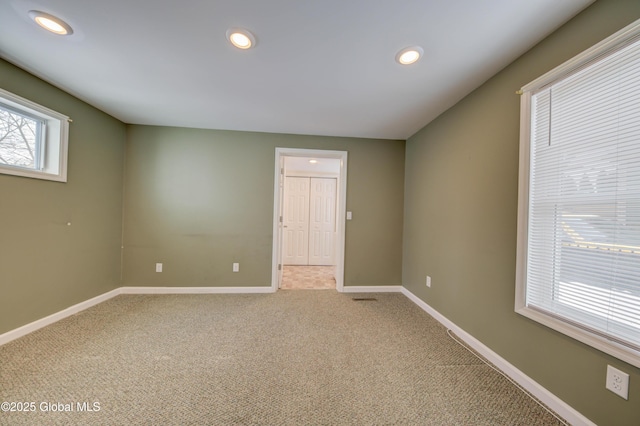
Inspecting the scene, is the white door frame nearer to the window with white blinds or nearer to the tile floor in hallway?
the tile floor in hallway

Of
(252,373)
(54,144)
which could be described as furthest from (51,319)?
(252,373)

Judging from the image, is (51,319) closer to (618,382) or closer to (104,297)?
(104,297)

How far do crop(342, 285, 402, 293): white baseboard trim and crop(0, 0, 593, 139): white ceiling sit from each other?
242 cm

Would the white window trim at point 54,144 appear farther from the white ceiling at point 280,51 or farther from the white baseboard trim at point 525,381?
the white baseboard trim at point 525,381

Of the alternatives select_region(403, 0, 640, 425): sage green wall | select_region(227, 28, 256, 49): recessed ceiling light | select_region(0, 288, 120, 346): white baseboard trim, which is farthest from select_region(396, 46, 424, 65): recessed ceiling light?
select_region(0, 288, 120, 346): white baseboard trim

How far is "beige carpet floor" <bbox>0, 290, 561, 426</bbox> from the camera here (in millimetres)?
1298

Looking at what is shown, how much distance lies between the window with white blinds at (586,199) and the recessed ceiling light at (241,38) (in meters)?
1.93

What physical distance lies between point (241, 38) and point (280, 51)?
0.27 meters

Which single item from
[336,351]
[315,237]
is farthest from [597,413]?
[315,237]

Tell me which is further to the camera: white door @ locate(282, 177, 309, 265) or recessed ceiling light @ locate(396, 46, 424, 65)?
white door @ locate(282, 177, 309, 265)

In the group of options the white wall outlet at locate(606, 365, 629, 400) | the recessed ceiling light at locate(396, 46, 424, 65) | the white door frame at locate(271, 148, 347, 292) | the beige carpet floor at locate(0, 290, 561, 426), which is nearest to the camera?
the white wall outlet at locate(606, 365, 629, 400)

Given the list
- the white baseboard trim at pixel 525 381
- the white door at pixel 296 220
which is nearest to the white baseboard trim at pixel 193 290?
the white door at pixel 296 220

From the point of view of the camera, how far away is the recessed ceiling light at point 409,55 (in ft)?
5.06

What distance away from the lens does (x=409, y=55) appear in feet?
5.28
